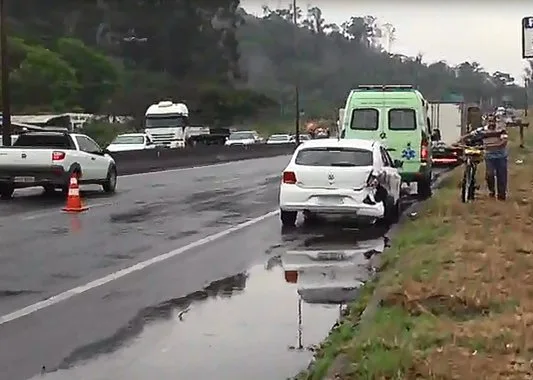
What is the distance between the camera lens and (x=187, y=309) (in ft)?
34.6

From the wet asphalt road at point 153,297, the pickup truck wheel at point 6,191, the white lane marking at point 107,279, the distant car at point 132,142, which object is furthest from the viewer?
the distant car at point 132,142

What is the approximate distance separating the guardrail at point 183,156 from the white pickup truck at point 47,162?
12222 mm

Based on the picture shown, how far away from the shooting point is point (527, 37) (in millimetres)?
20062

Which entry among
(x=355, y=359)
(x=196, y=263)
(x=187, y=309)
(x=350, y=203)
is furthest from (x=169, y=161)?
(x=355, y=359)

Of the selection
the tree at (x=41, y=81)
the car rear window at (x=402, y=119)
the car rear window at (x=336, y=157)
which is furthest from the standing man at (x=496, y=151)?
the tree at (x=41, y=81)

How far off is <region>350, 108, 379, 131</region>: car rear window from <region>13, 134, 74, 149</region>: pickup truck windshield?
7.15 meters

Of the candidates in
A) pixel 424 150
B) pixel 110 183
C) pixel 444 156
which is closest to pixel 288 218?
pixel 424 150

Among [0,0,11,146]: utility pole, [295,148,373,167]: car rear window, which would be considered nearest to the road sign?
[295,148,373,167]: car rear window

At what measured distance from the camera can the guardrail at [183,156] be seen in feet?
138

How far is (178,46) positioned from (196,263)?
270 ft

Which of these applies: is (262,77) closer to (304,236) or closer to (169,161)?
(169,161)

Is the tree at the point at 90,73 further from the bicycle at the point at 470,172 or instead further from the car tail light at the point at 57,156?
the bicycle at the point at 470,172

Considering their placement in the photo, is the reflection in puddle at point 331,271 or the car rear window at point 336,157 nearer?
the reflection in puddle at point 331,271

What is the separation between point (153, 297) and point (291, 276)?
→ 2.19m
